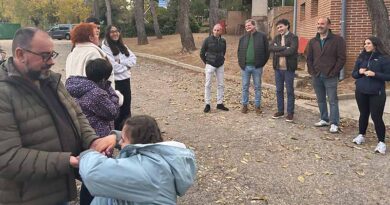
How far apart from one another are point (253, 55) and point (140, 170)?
665 centimetres

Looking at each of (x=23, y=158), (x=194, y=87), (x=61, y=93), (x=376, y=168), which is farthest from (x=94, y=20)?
(x=194, y=87)

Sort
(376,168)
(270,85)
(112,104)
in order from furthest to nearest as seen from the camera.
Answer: (270,85) < (376,168) < (112,104)

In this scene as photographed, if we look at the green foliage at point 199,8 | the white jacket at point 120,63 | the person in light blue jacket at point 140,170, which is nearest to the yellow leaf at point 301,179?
the white jacket at point 120,63

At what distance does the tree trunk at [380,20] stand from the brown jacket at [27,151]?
30.4 ft

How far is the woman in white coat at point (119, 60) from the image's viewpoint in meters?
A: 6.06

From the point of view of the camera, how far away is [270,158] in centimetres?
621

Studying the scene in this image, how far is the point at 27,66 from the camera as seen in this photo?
2395 mm

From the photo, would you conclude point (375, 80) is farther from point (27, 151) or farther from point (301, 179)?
point (27, 151)

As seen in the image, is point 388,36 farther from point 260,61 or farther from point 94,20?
point 94,20

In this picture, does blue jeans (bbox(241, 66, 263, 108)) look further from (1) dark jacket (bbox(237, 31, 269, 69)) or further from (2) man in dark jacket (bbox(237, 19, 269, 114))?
(1) dark jacket (bbox(237, 31, 269, 69))

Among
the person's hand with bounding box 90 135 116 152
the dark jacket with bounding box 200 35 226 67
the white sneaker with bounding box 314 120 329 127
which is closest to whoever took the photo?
the person's hand with bounding box 90 135 116 152

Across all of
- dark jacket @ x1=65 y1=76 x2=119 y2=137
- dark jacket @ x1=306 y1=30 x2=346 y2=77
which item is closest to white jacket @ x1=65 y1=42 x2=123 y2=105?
dark jacket @ x1=65 y1=76 x2=119 y2=137

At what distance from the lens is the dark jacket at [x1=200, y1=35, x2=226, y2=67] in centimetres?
882

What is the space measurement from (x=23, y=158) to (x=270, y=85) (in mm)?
9907
